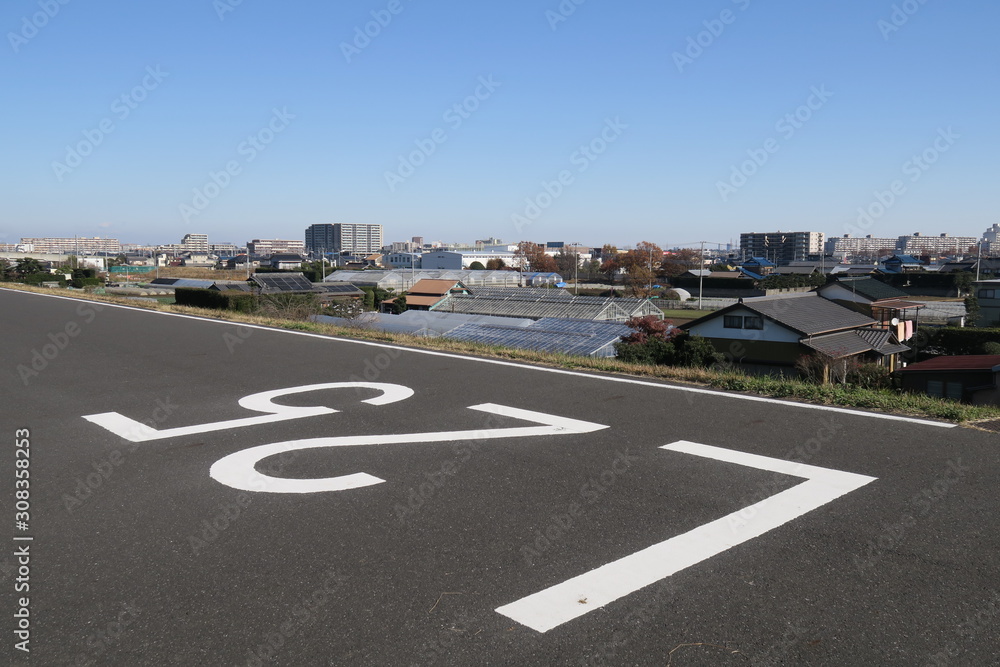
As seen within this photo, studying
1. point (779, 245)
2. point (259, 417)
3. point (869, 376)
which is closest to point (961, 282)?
point (869, 376)

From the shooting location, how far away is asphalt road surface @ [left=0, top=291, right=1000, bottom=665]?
9.18 feet

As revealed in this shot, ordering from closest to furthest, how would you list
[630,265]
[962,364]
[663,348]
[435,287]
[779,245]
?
[962,364] → [663,348] → [435,287] → [630,265] → [779,245]

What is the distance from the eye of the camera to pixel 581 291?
243ft

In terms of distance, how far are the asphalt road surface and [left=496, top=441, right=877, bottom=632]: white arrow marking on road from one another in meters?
0.02

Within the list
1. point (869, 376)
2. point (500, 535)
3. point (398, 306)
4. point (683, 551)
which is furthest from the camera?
point (398, 306)

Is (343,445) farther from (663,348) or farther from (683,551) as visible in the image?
(663,348)

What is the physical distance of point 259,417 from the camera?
6.66 meters

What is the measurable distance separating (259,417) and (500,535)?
3710mm

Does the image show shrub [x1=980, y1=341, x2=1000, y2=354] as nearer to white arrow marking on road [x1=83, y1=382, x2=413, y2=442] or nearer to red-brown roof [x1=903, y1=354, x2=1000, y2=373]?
red-brown roof [x1=903, y1=354, x2=1000, y2=373]

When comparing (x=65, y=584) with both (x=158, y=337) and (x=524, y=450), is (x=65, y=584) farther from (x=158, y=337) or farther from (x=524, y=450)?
(x=158, y=337)

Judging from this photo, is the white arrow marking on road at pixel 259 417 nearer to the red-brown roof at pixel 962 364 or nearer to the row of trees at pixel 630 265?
the red-brown roof at pixel 962 364

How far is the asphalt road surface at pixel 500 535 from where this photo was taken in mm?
2799

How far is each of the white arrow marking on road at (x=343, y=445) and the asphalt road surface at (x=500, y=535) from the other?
1.2 inches

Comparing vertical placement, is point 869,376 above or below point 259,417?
below
